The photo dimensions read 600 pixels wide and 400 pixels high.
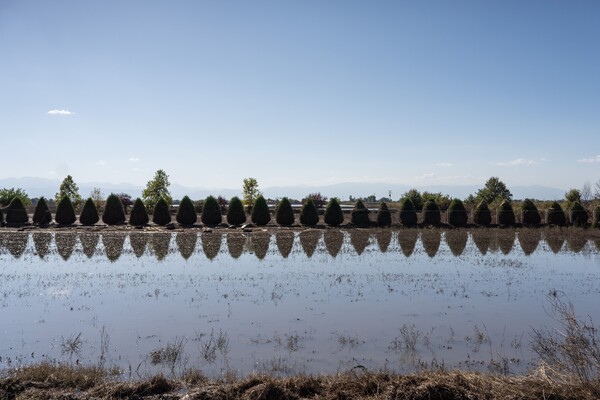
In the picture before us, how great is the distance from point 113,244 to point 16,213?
1506cm

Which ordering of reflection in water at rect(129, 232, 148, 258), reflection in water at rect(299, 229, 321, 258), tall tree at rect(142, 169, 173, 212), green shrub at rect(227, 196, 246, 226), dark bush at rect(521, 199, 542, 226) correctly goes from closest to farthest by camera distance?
1. reflection in water at rect(129, 232, 148, 258)
2. reflection in water at rect(299, 229, 321, 258)
3. green shrub at rect(227, 196, 246, 226)
4. dark bush at rect(521, 199, 542, 226)
5. tall tree at rect(142, 169, 173, 212)

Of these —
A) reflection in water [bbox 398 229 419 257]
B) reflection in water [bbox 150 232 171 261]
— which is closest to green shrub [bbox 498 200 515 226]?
reflection in water [bbox 398 229 419 257]

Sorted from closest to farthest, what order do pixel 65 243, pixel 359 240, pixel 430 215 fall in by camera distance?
1. pixel 65 243
2. pixel 359 240
3. pixel 430 215

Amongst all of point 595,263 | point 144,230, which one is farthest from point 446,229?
point 144,230

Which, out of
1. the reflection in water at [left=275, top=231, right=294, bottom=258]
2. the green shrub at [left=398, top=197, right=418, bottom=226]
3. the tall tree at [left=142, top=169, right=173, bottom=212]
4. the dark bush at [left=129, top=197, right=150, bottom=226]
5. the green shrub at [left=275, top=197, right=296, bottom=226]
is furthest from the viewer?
the tall tree at [left=142, top=169, right=173, bottom=212]

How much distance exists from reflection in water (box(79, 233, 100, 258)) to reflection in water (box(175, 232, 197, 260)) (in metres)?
3.76

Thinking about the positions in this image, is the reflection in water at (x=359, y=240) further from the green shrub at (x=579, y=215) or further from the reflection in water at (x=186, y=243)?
the green shrub at (x=579, y=215)

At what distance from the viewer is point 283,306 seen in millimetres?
11133

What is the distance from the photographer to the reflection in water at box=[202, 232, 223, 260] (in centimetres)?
2088

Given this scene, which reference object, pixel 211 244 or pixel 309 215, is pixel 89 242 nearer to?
pixel 211 244

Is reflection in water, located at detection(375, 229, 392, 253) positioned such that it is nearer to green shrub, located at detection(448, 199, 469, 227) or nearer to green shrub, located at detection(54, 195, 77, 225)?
green shrub, located at detection(448, 199, 469, 227)

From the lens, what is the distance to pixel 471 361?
7590mm

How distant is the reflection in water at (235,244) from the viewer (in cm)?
2092

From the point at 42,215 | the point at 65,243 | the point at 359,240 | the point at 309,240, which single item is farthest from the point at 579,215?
the point at 42,215
